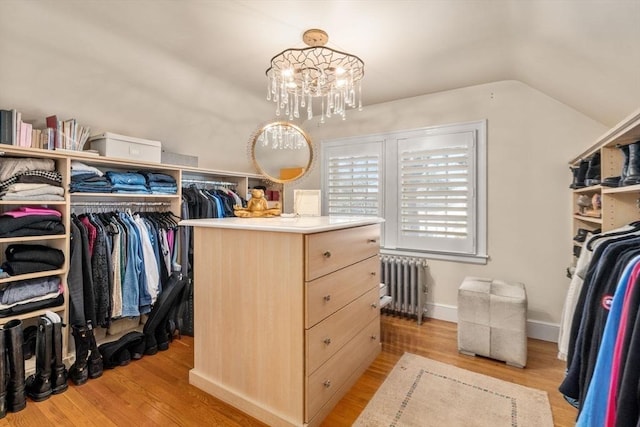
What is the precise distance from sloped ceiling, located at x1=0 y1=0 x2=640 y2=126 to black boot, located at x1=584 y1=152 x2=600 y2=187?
34 centimetres

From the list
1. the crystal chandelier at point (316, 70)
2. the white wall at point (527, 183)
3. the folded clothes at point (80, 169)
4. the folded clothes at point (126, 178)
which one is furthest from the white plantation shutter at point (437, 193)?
the folded clothes at point (80, 169)

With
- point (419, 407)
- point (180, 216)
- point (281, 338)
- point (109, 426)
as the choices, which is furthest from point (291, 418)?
point (180, 216)

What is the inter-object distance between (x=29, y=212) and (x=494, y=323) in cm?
346

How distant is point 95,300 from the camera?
229cm

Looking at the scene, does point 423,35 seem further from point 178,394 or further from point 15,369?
point 15,369

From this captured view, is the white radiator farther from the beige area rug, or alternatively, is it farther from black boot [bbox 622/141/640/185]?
black boot [bbox 622/141/640/185]

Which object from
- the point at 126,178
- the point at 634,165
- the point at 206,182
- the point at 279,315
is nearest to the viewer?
the point at 634,165

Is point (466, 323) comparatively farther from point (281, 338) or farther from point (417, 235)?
point (281, 338)

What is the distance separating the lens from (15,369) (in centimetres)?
178

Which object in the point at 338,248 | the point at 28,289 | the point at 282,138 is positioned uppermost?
the point at 282,138

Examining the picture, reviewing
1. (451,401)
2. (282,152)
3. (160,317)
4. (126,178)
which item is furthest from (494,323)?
(126,178)

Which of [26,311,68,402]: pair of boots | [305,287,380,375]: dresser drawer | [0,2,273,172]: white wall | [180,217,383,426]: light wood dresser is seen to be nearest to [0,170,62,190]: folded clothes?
[0,2,273,172]: white wall

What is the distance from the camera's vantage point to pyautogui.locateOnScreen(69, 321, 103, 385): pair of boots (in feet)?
6.64

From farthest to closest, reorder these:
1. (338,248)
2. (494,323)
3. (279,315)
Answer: (494,323)
(338,248)
(279,315)
